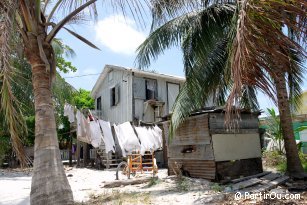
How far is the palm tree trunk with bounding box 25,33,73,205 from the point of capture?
4074 mm

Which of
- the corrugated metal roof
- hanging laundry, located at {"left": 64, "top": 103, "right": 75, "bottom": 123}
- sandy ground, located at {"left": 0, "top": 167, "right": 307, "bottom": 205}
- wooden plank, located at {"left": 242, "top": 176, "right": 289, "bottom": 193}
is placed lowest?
sandy ground, located at {"left": 0, "top": 167, "right": 307, "bottom": 205}

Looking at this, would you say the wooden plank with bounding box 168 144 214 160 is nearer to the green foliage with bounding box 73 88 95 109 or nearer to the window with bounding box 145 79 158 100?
the window with bounding box 145 79 158 100

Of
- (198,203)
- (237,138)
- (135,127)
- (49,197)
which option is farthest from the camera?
(135,127)

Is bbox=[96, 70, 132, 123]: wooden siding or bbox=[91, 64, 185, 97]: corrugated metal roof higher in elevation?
bbox=[91, 64, 185, 97]: corrugated metal roof

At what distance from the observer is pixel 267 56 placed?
3.22m

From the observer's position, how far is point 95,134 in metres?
14.3

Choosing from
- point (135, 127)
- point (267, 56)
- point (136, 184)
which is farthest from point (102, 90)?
point (267, 56)

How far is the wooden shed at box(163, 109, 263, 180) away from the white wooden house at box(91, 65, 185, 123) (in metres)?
7.57

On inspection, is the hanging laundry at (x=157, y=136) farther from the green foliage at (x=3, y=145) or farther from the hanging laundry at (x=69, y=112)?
the green foliage at (x=3, y=145)

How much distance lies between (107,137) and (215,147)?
783 centimetres

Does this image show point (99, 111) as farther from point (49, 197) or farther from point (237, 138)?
point (49, 197)

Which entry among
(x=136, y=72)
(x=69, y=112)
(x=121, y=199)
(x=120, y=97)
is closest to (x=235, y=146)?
(x=121, y=199)

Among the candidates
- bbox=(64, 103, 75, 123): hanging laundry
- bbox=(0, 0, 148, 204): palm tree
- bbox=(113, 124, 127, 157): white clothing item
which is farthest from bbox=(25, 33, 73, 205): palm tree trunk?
bbox=(113, 124, 127, 157): white clothing item

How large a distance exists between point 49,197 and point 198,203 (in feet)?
9.65
